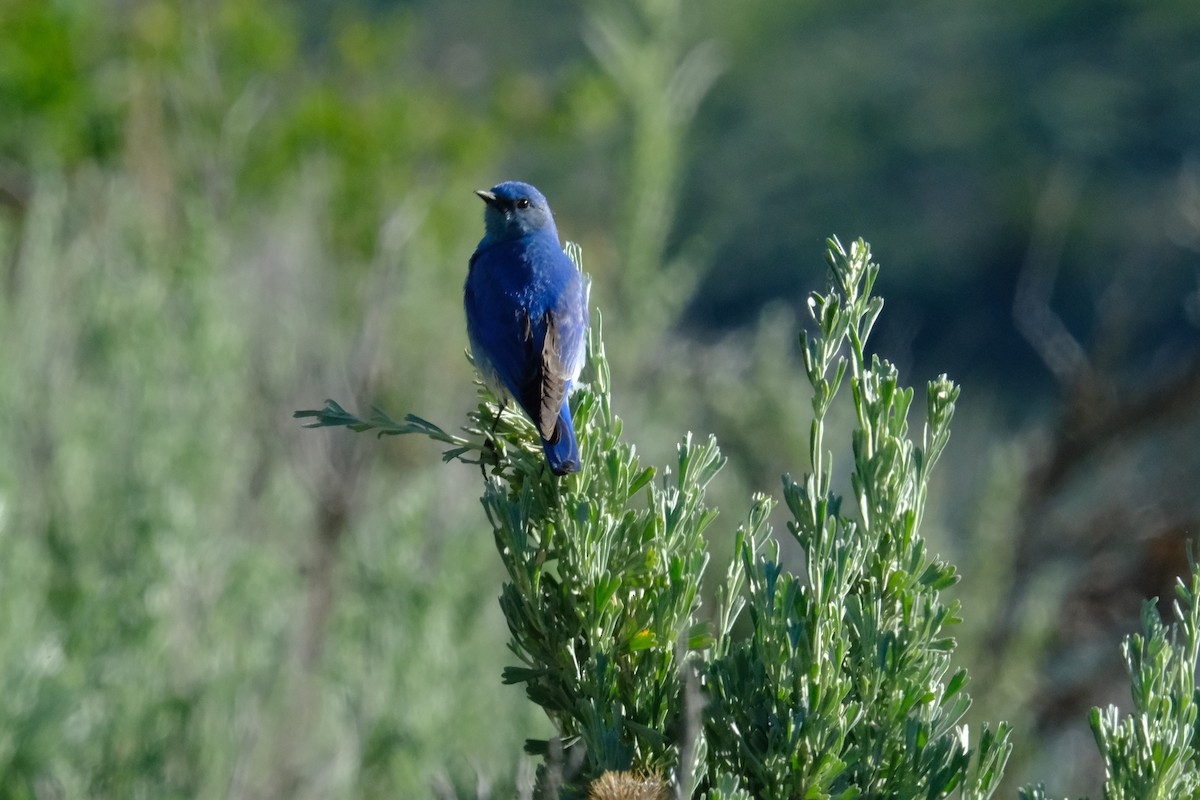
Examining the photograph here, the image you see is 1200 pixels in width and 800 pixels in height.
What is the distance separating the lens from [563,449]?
7.90 feet

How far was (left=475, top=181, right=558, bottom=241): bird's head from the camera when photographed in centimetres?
400

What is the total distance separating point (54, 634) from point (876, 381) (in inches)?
125

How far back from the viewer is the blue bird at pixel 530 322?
2.81 meters

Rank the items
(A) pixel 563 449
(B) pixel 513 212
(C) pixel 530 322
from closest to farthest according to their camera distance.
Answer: (A) pixel 563 449, (C) pixel 530 322, (B) pixel 513 212

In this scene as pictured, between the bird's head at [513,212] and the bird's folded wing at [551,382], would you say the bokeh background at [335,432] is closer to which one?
the bird's folded wing at [551,382]

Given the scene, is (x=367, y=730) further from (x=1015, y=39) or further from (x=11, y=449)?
(x=1015, y=39)

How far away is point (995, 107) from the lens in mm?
29672

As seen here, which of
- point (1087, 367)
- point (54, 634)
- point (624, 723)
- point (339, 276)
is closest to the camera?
point (624, 723)

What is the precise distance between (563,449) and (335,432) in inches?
107

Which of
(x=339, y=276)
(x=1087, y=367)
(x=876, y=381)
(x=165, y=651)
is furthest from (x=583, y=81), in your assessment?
(x=876, y=381)

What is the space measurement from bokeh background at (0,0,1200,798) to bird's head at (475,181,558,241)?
70 cm

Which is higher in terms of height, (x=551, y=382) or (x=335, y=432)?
(x=335, y=432)

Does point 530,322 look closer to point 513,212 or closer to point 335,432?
point 513,212

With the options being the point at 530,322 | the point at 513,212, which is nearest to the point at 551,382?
the point at 530,322
